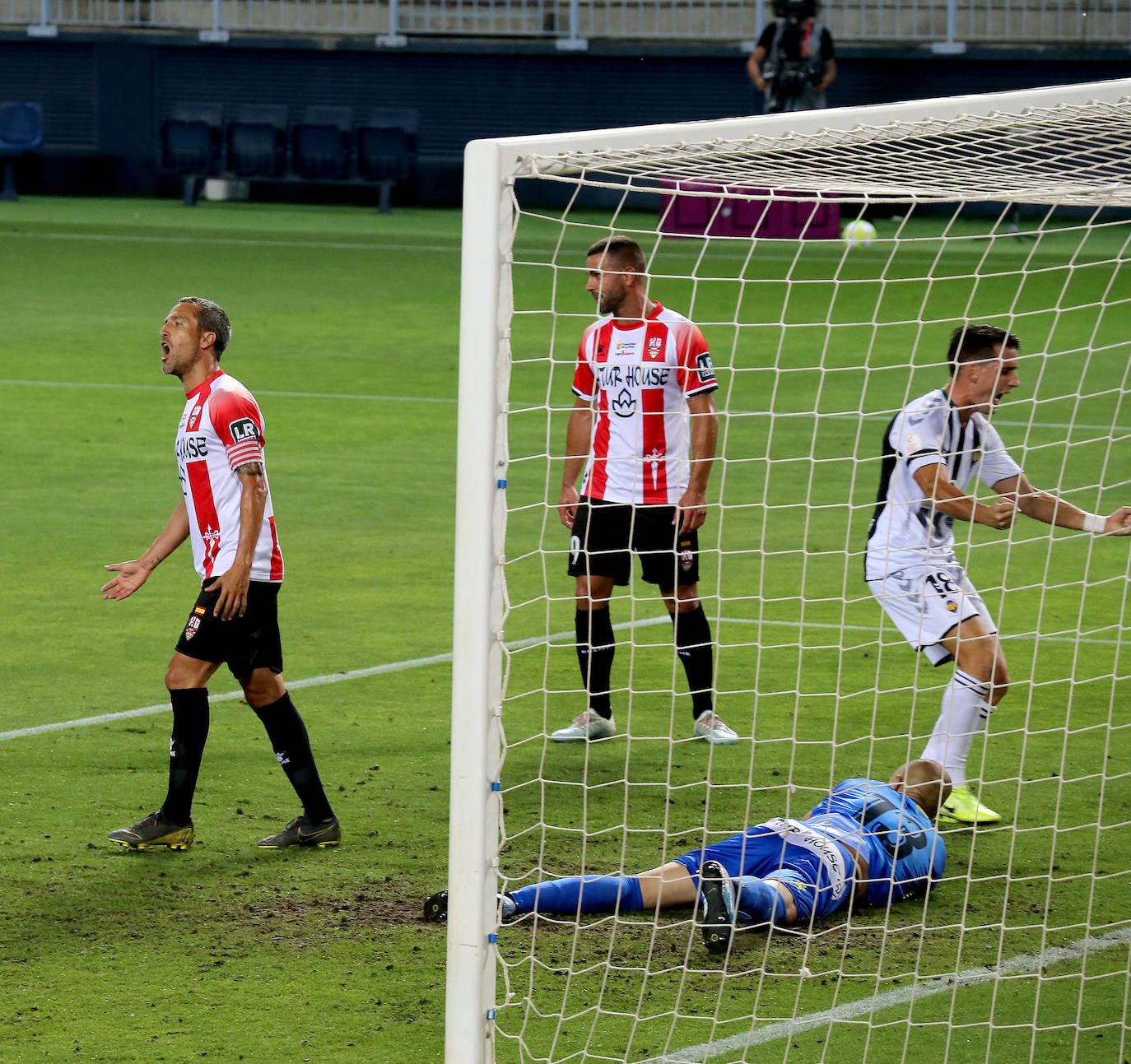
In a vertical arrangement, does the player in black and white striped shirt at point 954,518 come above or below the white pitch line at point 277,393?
above

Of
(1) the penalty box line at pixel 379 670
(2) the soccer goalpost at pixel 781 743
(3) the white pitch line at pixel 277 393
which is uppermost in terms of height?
(2) the soccer goalpost at pixel 781 743

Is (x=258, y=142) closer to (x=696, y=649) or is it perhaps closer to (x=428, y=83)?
(x=428, y=83)

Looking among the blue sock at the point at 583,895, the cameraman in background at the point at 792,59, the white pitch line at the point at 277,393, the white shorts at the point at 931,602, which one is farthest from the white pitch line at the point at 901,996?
the cameraman in background at the point at 792,59

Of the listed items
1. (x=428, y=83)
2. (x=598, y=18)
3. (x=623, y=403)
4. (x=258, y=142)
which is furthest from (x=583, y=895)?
(x=598, y=18)

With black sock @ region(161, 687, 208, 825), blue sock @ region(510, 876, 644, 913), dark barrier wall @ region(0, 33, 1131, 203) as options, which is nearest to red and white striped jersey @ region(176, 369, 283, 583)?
black sock @ region(161, 687, 208, 825)

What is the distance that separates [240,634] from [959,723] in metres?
2.48

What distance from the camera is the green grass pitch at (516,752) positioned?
17.2 feet

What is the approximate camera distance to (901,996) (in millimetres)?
5340

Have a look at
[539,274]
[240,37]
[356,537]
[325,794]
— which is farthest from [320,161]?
[325,794]

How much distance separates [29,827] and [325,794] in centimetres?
105

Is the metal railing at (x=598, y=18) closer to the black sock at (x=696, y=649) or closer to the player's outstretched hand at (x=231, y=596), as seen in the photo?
the black sock at (x=696, y=649)

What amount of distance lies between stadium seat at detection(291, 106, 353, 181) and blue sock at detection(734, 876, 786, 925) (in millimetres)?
26502

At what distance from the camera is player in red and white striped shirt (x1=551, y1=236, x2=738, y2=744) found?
773 centimetres

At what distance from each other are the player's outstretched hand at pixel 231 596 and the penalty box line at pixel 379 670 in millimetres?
1189
